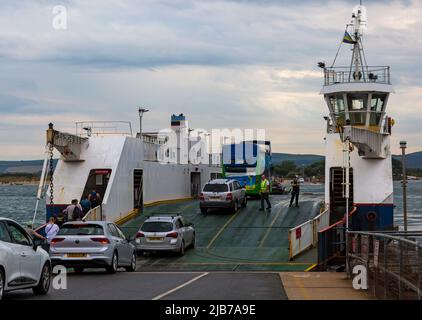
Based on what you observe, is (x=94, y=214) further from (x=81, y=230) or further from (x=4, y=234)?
(x=4, y=234)

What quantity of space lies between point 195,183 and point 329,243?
85.2ft

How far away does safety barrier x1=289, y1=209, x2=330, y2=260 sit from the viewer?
26.3 m

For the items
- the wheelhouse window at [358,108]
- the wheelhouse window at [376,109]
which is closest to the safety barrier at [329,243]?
the wheelhouse window at [358,108]

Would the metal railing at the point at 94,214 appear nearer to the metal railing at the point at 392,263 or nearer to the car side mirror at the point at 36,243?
the metal railing at the point at 392,263

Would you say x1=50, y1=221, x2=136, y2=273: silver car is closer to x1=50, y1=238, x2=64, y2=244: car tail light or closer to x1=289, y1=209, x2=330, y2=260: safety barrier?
x1=50, y1=238, x2=64, y2=244: car tail light

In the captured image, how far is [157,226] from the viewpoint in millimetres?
27500

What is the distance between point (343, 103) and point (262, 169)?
11.7 meters

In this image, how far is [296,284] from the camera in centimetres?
1880

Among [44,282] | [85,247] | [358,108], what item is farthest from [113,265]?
[358,108]

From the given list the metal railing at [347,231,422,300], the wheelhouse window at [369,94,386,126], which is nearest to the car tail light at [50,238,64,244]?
the metal railing at [347,231,422,300]

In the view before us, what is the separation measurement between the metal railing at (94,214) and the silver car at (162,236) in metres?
3.74

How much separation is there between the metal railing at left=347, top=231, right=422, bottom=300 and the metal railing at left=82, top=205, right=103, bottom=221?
14225 millimetres
